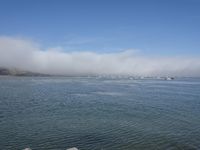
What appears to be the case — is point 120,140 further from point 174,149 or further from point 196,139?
point 196,139

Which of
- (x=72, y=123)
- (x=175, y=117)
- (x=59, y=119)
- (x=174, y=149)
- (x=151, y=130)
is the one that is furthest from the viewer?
(x=175, y=117)

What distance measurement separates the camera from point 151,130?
39.0 m

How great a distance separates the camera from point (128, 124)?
42.4 metres

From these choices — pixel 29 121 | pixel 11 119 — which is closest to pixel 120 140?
pixel 29 121

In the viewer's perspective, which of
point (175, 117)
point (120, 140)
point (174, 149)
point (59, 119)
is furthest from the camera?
point (175, 117)

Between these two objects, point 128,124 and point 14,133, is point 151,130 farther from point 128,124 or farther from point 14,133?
point 14,133

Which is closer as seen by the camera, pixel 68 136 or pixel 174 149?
pixel 174 149

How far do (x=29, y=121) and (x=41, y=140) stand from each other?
11567 mm

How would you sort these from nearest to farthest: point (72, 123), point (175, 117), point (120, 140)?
point (120, 140) → point (72, 123) → point (175, 117)

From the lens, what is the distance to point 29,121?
42.8 m

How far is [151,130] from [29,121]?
64.9 feet

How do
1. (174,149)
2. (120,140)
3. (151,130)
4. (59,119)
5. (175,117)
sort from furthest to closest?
1. (175,117)
2. (59,119)
3. (151,130)
4. (120,140)
5. (174,149)

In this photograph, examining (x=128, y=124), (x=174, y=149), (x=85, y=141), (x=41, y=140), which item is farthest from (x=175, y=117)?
(x=41, y=140)

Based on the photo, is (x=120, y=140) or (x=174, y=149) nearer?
(x=174, y=149)
